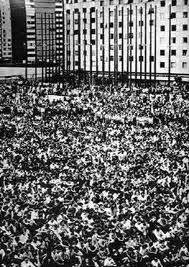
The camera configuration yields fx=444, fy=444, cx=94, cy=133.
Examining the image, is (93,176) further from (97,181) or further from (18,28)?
(18,28)

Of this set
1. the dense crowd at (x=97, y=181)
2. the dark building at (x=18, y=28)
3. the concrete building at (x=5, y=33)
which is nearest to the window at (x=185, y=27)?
the dense crowd at (x=97, y=181)

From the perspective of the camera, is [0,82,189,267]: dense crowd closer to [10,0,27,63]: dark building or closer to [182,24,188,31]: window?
[182,24,188,31]: window

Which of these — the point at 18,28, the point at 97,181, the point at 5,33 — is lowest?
the point at 97,181

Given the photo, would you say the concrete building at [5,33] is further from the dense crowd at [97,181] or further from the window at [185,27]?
the dense crowd at [97,181]

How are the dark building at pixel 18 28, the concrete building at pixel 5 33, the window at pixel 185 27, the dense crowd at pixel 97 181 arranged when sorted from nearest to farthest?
the dense crowd at pixel 97 181, the window at pixel 185 27, the concrete building at pixel 5 33, the dark building at pixel 18 28

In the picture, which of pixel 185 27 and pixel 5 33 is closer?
pixel 185 27

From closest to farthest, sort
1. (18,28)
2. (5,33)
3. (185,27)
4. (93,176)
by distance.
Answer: (93,176) → (185,27) → (5,33) → (18,28)

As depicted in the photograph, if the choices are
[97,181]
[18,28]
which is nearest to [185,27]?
[97,181]

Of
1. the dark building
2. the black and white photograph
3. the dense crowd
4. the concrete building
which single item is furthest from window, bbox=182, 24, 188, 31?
the concrete building

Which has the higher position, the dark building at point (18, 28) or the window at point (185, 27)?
the dark building at point (18, 28)
